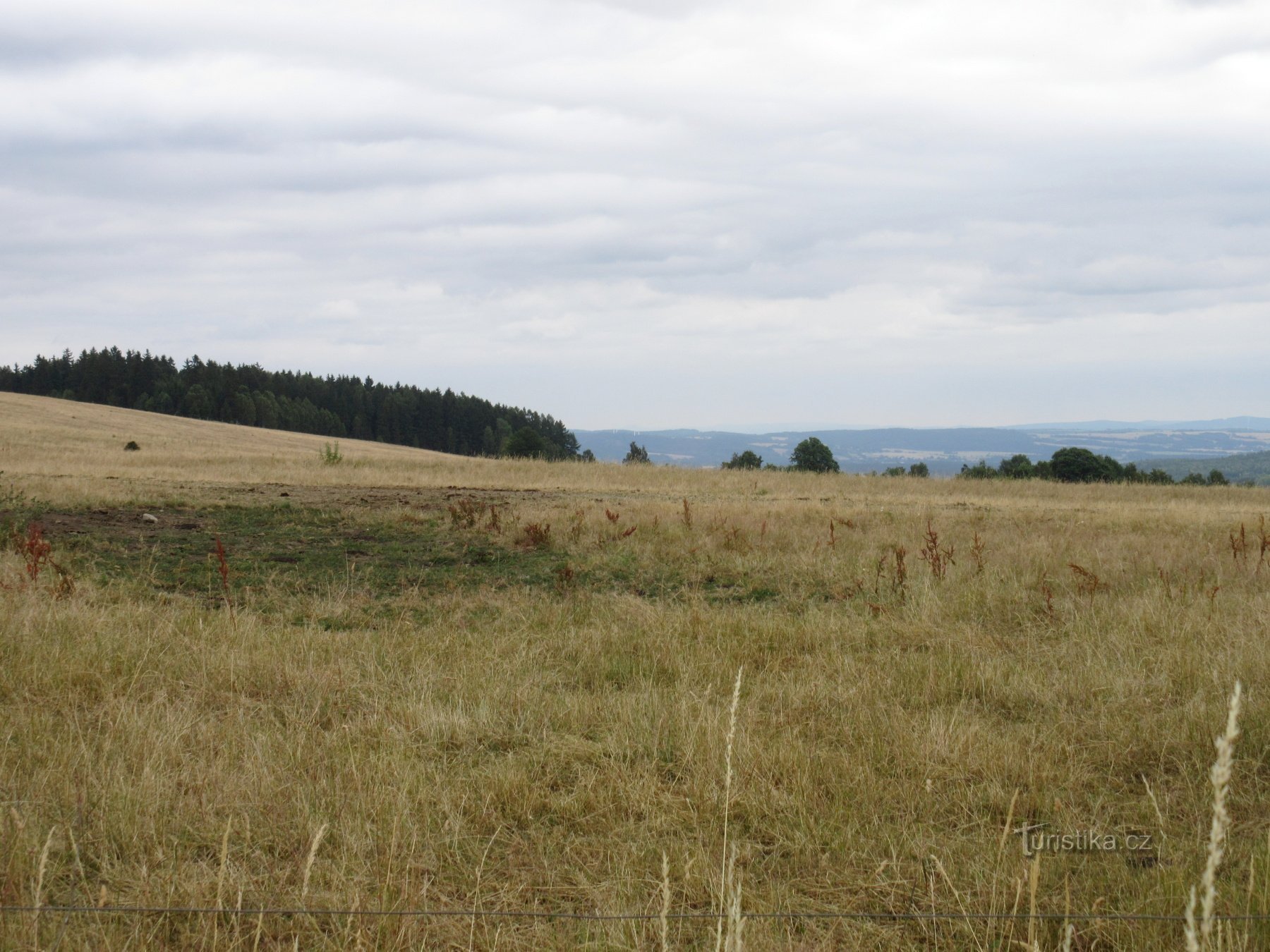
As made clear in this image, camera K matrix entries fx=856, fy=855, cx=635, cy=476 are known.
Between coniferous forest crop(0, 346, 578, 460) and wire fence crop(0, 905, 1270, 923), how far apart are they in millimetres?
86653

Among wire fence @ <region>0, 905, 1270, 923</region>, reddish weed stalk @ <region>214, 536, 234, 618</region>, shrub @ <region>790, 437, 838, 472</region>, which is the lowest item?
wire fence @ <region>0, 905, 1270, 923</region>

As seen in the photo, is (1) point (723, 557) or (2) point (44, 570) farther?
(1) point (723, 557)

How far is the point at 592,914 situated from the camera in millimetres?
3035

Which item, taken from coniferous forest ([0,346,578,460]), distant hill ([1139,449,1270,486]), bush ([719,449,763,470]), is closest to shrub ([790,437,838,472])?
bush ([719,449,763,470])

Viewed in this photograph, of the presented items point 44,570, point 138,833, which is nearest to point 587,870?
point 138,833

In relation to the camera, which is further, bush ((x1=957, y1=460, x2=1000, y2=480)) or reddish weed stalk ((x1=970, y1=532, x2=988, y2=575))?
bush ((x1=957, y1=460, x2=1000, y2=480))

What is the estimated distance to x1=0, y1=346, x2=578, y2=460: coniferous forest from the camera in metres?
89.9

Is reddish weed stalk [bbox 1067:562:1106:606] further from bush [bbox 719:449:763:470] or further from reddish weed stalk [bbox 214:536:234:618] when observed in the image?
bush [bbox 719:449:763:470]

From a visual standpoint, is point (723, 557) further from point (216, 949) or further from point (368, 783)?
point (216, 949)

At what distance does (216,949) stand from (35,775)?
5.62 feet

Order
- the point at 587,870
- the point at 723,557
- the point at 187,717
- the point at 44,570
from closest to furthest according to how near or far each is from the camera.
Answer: the point at 587,870, the point at 187,717, the point at 44,570, the point at 723,557

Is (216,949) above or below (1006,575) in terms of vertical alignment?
below

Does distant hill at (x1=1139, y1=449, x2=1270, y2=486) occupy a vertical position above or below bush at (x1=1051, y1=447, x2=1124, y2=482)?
above

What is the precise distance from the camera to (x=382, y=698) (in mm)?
5098
